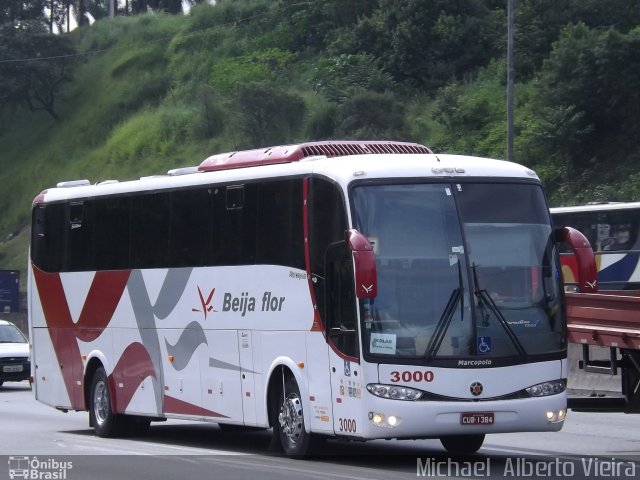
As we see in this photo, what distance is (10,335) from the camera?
31.9 m

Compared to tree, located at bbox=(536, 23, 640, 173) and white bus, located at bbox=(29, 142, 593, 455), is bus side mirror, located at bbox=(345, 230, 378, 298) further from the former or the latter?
tree, located at bbox=(536, 23, 640, 173)

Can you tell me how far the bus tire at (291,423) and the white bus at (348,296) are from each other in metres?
0.02

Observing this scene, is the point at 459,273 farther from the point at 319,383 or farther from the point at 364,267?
the point at 319,383

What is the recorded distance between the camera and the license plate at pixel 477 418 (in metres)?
12.9

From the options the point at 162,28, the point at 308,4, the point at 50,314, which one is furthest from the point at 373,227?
the point at 162,28

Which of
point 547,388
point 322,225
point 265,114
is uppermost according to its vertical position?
point 265,114

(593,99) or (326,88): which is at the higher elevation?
(326,88)

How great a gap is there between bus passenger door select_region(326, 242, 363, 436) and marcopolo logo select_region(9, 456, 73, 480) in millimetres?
2882

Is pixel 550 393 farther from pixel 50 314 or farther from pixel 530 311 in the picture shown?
pixel 50 314

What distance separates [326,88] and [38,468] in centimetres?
4678

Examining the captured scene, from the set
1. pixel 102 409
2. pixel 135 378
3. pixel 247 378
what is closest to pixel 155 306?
pixel 135 378

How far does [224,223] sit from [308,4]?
55482 mm

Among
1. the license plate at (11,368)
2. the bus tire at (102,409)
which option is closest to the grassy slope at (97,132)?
the license plate at (11,368)

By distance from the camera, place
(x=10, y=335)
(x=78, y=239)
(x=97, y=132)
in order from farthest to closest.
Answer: (x=97, y=132), (x=10, y=335), (x=78, y=239)
